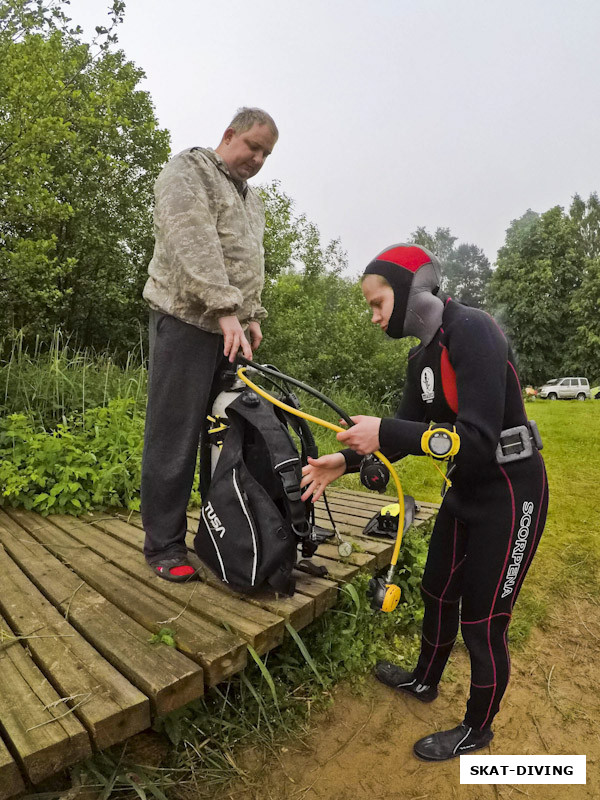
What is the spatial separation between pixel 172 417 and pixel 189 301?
1.68ft

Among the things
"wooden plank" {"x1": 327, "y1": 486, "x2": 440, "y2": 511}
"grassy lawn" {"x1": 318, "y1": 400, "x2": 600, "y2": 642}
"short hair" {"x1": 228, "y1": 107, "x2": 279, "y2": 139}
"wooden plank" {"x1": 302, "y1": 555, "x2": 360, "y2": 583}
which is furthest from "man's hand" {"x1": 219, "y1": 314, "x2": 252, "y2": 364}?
"grassy lawn" {"x1": 318, "y1": 400, "x2": 600, "y2": 642}

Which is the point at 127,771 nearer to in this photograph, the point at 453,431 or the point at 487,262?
the point at 453,431

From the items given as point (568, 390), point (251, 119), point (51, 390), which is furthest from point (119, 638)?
point (568, 390)

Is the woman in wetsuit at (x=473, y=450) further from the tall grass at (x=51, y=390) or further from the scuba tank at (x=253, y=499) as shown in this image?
the tall grass at (x=51, y=390)

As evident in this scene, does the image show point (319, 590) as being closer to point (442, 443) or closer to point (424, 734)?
point (424, 734)

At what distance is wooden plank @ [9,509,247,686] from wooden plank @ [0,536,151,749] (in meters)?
0.22

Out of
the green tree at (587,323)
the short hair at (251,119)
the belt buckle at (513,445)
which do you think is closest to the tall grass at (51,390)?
the short hair at (251,119)

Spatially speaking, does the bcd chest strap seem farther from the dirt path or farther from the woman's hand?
the dirt path

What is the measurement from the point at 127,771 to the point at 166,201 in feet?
6.95

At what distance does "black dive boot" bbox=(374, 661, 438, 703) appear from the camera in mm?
2234

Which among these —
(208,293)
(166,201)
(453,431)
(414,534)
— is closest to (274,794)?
(453,431)

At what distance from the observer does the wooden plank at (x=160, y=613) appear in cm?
175

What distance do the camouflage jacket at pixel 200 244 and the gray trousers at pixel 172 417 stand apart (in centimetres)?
10

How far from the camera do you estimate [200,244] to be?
2.16 metres
